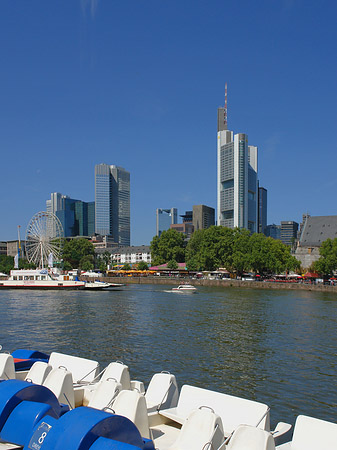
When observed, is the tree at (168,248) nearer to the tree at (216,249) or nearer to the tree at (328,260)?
the tree at (216,249)

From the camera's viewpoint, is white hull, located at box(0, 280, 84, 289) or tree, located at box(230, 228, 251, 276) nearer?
white hull, located at box(0, 280, 84, 289)

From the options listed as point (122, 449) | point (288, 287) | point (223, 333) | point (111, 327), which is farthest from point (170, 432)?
point (288, 287)

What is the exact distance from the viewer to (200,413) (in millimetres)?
8867

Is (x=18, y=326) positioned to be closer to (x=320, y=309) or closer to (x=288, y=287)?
(x=320, y=309)

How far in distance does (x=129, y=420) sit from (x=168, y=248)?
168 meters

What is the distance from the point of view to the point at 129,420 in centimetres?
773

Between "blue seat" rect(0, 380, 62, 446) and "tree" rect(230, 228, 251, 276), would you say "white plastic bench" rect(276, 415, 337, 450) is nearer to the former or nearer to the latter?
"blue seat" rect(0, 380, 62, 446)

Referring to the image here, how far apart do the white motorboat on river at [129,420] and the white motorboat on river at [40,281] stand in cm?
8712

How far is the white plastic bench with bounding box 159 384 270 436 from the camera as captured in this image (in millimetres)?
10609

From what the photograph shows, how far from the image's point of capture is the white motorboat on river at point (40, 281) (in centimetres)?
9894

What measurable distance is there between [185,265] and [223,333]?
129569 mm

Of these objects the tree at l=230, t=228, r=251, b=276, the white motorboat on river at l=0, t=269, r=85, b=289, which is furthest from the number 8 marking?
the tree at l=230, t=228, r=251, b=276

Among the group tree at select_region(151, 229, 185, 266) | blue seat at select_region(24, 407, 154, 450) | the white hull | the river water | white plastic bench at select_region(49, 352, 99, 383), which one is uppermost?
tree at select_region(151, 229, 185, 266)

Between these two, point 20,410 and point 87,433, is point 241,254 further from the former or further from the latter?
point 87,433
